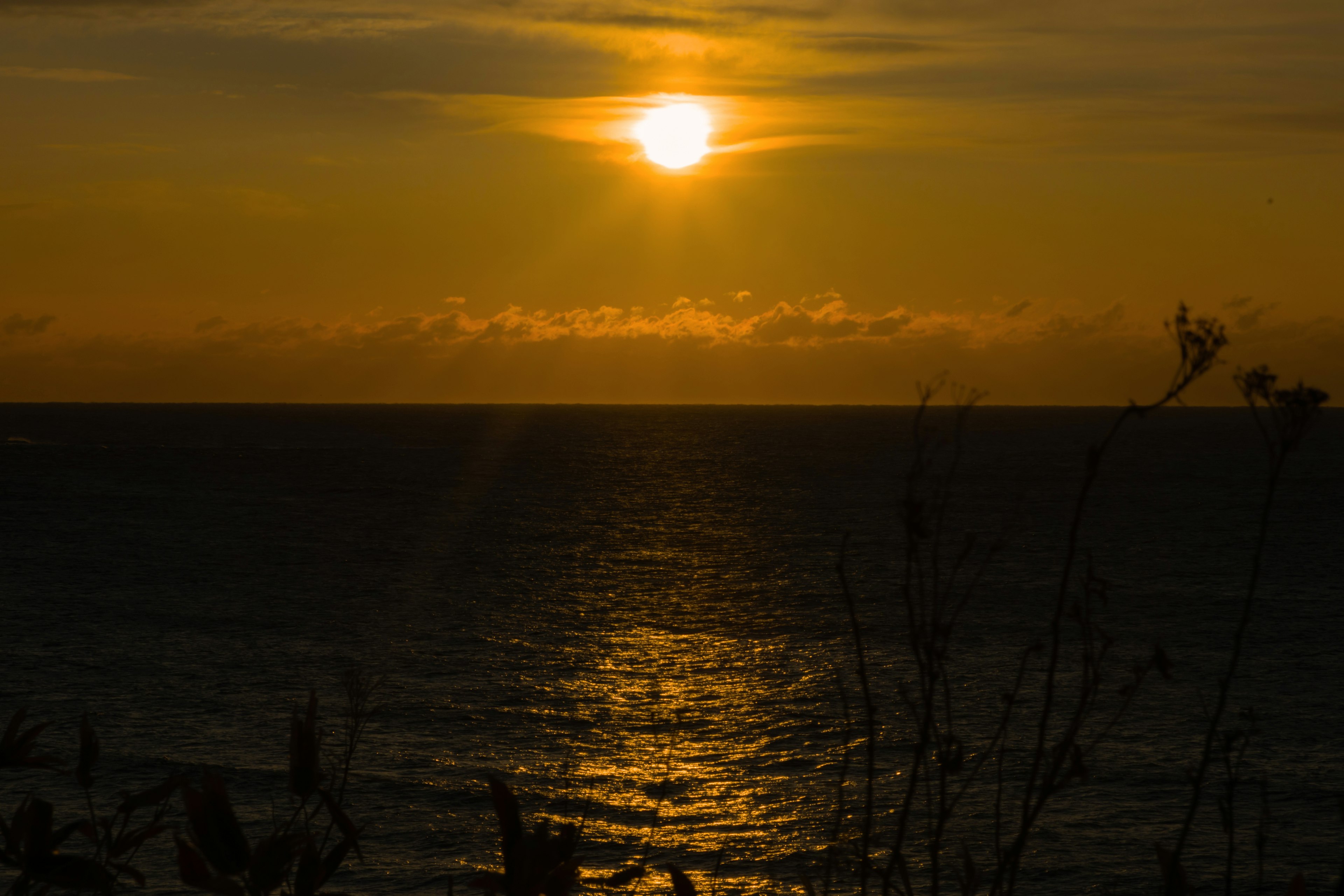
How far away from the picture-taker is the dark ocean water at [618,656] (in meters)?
23.4

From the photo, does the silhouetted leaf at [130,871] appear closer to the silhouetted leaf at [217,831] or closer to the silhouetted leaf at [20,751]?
the silhouetted leaf at [20,751]

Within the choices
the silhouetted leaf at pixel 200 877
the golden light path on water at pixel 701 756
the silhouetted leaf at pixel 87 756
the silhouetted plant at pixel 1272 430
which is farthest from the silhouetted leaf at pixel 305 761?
the golden light path on water at pixel 701 756

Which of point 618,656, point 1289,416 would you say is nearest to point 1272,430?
point 1289,416

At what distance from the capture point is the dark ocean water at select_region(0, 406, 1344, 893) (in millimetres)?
23375

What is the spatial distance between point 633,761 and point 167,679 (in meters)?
15.2

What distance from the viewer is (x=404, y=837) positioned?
22484 mm

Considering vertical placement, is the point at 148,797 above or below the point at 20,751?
below

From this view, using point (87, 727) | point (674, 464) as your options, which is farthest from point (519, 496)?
point (87, 727)

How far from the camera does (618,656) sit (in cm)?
4081

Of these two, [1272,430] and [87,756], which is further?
[87,756]

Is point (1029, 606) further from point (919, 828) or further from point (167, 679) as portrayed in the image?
point (167, 679)

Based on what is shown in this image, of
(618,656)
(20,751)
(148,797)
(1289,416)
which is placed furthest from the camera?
(618,656)

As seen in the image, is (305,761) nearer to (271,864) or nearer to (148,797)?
(271,864)

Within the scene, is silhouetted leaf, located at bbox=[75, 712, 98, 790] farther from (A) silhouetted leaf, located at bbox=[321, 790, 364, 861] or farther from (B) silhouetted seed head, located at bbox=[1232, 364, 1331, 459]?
(B) silhouetted seed head, located at bbox=[1232, 364, 1331, 459]
